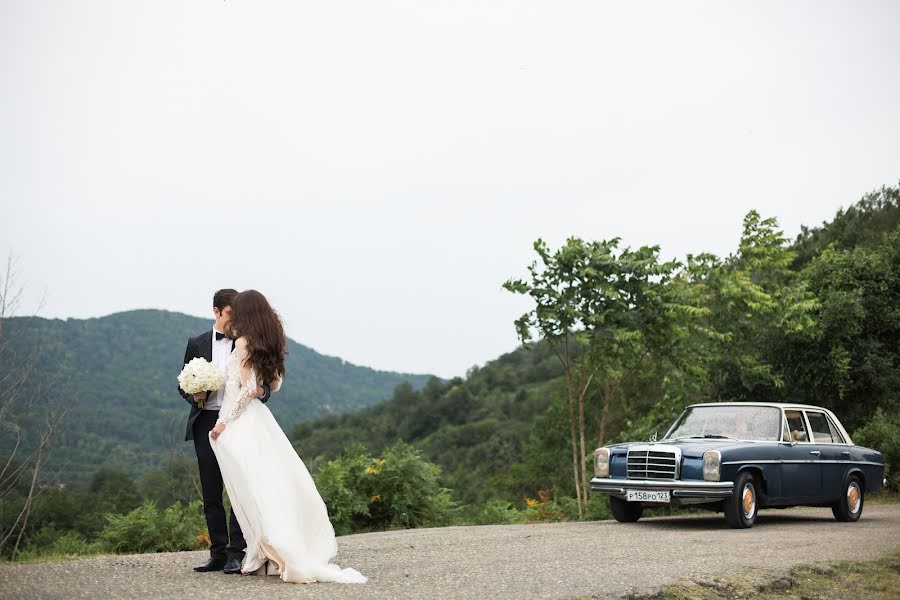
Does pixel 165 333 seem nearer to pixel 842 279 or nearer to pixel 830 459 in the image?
pixel 842 279

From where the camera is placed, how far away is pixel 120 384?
74.9 meters

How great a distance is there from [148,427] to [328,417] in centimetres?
2569

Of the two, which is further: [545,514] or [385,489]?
[545,514]

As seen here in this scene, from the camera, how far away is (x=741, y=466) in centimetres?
1192

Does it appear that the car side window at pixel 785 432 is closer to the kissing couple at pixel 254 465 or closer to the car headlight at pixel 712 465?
the car headlight at pixel 712 465

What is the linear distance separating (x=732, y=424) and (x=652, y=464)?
163 centimetres

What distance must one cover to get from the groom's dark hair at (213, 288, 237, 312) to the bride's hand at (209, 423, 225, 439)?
95cm

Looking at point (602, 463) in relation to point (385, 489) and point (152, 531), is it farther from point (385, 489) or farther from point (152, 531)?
point (152, 531)

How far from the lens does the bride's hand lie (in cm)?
708

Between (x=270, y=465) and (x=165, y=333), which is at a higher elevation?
(x=165, y=333)

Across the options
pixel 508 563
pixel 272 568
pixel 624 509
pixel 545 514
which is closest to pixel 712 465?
pixel 624 509

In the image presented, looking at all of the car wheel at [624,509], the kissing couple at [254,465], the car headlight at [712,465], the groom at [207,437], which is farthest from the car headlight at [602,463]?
the groom at [207,437]

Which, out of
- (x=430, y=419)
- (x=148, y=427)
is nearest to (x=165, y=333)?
(x=430, y=419)

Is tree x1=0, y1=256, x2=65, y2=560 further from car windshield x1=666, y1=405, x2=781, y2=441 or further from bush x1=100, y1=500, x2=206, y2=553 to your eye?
car windshield x1=666, y1=405, x2=781, y2=441
